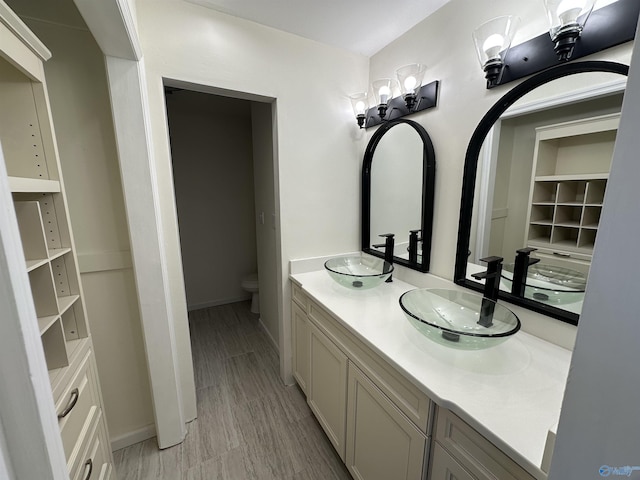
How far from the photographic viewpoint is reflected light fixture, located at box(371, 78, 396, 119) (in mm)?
1564

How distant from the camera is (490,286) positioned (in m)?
1.15

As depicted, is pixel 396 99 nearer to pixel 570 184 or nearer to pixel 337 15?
pixel 337 15

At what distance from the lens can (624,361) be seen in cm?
31

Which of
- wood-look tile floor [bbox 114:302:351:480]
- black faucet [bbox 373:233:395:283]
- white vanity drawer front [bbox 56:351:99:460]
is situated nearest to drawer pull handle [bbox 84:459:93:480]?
white vanity drawer front [bbox 56:351:99:460]

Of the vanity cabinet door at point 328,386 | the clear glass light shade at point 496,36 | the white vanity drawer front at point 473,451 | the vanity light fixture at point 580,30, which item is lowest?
the vanity cabinet door at point 328,386

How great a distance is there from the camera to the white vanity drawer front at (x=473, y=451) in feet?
2.12

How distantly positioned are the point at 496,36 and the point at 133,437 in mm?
2711

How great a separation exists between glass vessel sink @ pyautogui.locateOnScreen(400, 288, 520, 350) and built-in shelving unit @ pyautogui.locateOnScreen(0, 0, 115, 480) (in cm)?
122

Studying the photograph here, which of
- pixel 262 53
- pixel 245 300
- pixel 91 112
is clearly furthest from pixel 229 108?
pixel 245 300

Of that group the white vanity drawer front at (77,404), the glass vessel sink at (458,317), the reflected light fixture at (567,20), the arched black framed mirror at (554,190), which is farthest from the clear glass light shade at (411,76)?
the white vanity drawer front at (77,404)

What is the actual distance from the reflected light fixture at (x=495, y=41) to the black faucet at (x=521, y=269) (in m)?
0.73

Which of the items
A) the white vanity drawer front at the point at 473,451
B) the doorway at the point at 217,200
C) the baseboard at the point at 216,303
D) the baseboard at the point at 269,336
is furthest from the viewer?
the baseboard at the point at 216,303

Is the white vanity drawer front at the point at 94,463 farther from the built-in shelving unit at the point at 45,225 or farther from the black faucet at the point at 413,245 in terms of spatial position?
the black faucet at the point at 413,245

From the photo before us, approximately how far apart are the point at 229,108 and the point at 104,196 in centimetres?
181
